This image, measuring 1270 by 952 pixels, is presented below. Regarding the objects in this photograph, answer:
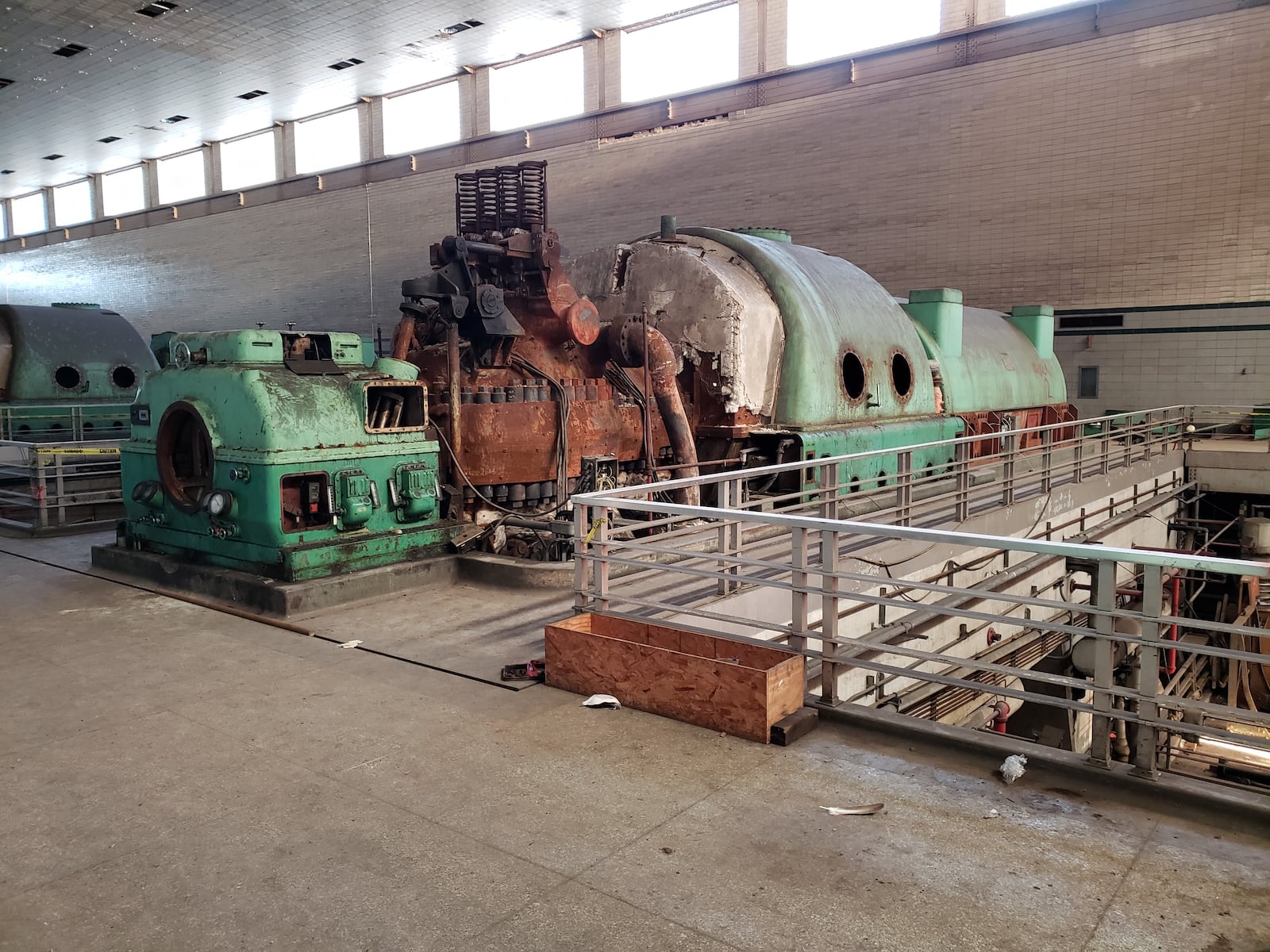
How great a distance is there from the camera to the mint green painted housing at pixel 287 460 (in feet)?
21.2

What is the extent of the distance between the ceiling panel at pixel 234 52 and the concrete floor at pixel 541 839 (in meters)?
16.0

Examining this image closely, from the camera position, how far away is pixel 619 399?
8.55 m

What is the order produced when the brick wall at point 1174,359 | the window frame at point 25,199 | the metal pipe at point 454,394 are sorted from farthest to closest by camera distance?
the window frame at point 25,199 < the brick wall at point 1174,359 < the metal pipe at point 454,394

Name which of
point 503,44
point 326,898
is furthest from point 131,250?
point 326,898

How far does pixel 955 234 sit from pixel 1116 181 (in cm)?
245

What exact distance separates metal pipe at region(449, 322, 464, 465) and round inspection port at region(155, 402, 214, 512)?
1.81 m

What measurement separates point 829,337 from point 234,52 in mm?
16553

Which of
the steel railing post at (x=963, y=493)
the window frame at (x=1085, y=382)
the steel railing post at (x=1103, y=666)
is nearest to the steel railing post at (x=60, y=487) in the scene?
the steel railing post at (x=963, y=493)

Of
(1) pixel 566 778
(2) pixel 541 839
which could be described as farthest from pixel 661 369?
(2) pixel 541 839

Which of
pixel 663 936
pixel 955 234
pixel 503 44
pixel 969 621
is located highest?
pixel 503 44

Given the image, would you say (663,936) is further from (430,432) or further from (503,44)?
(503,44)

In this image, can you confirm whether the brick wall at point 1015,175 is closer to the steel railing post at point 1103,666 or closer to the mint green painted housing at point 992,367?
the mint green painted housing at point 992,367

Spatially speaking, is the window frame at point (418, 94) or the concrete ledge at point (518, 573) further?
the window frame at point (418, 94)

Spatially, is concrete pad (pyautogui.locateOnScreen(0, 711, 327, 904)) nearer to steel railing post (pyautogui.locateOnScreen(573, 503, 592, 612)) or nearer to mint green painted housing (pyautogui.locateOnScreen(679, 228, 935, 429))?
steel railing post (pyautogui.locateOnScreen(573, 503, 592, 612))
